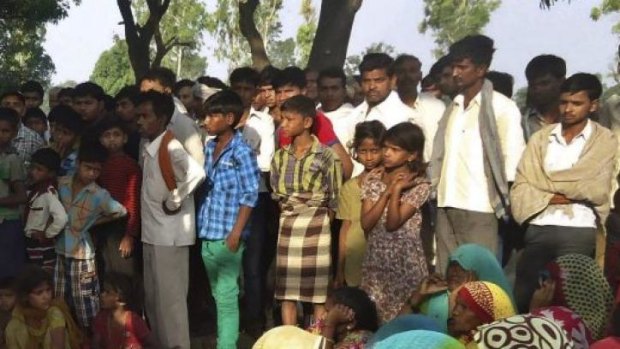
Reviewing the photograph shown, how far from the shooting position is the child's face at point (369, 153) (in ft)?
18.3

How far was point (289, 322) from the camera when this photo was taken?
574 cm

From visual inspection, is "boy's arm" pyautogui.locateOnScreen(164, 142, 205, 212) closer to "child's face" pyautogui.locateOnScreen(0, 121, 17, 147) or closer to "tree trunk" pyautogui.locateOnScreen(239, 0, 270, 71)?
"child's face" pyautogui.locateOnScreen(0, 121, 17, 147)

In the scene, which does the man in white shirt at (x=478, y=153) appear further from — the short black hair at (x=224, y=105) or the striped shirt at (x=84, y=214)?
the striped shirt at (x=84, y=214)

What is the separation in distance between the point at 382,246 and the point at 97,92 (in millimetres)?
2617

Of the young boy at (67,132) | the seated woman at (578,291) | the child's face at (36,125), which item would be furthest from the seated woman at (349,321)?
the child's face at (36,125)

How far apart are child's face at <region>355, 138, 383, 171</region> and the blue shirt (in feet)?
2.18

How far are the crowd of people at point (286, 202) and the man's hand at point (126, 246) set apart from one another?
0.01m

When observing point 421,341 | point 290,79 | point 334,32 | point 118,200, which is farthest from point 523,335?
point 334,32

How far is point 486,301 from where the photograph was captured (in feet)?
12.4

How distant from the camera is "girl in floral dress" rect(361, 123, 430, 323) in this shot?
509 cm

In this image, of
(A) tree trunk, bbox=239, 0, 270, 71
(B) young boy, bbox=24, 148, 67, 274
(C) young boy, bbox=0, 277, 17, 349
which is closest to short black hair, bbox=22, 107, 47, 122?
(B) young boy, bbox=24, 148, 67, 274

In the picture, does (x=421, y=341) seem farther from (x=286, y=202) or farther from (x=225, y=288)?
(x=225, y=288)

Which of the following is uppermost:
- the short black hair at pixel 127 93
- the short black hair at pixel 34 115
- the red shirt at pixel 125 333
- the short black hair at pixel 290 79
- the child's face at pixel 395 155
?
the short black hair at pixel 290 79

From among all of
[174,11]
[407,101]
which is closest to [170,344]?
[407,101]
